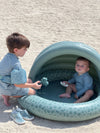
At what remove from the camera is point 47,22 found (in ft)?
24.6

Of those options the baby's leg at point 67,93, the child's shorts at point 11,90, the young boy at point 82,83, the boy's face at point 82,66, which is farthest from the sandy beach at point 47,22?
the boy's face at point 82,66

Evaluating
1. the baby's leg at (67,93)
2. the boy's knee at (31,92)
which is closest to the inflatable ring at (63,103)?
the boy's knee at (31,92)

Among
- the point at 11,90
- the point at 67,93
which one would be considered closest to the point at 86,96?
the point at 67,93

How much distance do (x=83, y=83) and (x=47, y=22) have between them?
3.33 meters

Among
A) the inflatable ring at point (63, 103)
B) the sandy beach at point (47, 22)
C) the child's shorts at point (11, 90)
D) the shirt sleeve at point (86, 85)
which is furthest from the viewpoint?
the sandy beach at point (47, 22)

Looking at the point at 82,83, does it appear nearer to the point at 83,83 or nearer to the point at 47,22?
the point at 83,83

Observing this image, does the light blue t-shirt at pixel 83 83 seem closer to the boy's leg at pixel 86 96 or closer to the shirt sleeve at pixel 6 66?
the boy's leg at pixel 86 96

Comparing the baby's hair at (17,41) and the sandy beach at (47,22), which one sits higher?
the sandy beach at (47,22)

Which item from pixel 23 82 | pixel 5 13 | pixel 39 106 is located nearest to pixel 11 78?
pixel 23 82

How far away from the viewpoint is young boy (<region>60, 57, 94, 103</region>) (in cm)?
432

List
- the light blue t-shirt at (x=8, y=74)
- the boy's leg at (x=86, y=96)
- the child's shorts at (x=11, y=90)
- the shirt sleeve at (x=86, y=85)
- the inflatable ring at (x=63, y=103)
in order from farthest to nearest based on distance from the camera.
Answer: the shirt sleeve at (x=86, y=85) → the boy's leg at (x=86, y=96) → the child's shorts at (x=11, y=90) → the light blue t-shirt at (x=8, y=74) → the inflatable ring at (x=63, y=103)

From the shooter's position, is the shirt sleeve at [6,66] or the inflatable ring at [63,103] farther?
the shirt sleeve at [6,66]

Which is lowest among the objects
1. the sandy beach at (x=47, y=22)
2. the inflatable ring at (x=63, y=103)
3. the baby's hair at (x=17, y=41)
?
the inflatable ring at (x=63, y=103)

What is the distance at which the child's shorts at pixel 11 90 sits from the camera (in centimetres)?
407
